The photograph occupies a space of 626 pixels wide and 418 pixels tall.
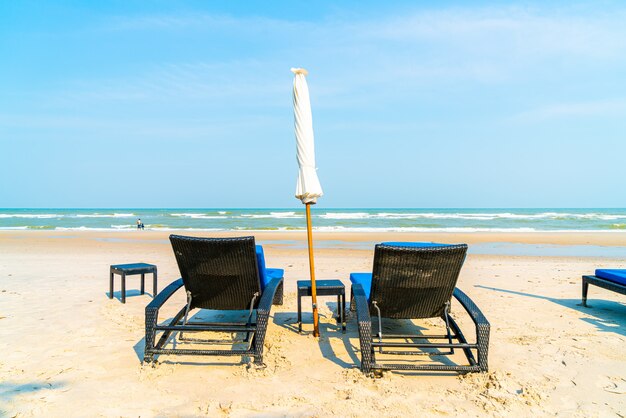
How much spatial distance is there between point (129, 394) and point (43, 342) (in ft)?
5.52

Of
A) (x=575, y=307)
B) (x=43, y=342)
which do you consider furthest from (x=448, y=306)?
(x=43, y=342)

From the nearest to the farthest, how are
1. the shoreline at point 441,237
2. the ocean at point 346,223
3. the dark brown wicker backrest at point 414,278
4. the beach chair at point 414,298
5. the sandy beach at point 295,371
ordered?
the sandy beach at point 295,371 < the beach chair at point 414,298 < the dark brown wicker backrest at point 414,278 < the shoreline at point 441,237 < the ocean at point 346,223

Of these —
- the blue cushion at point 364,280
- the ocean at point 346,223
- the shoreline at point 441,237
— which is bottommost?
the ocean at point 346,223

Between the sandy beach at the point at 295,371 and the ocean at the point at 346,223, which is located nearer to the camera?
the sandy beach at the point at 295,371

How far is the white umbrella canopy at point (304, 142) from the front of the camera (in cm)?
392

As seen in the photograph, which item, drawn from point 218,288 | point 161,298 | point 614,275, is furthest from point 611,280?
point 161,298

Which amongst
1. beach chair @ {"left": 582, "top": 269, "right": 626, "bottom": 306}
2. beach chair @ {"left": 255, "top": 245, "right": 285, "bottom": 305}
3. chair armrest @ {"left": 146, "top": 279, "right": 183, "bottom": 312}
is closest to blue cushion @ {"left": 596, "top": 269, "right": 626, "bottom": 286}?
beach chair @ {"left": 582, "top": 269, "right": 626, "bottom": 306}

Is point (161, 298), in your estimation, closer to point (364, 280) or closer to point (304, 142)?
point (304, 142)

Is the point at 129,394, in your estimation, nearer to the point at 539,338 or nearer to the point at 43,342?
the point at 43,342

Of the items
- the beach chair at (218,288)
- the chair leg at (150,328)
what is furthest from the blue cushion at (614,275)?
the chair leg at (150,328)

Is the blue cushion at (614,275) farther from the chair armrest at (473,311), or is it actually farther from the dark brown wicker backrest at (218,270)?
the dark brown wicker backrest at (218,270)

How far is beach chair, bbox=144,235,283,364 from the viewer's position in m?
3.45

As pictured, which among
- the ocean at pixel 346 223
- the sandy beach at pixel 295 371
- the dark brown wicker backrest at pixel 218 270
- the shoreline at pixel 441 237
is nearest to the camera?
the sandy beach at pixel 295 371

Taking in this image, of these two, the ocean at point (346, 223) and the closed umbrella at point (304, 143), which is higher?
the closed umbrella at point (304, 143)
